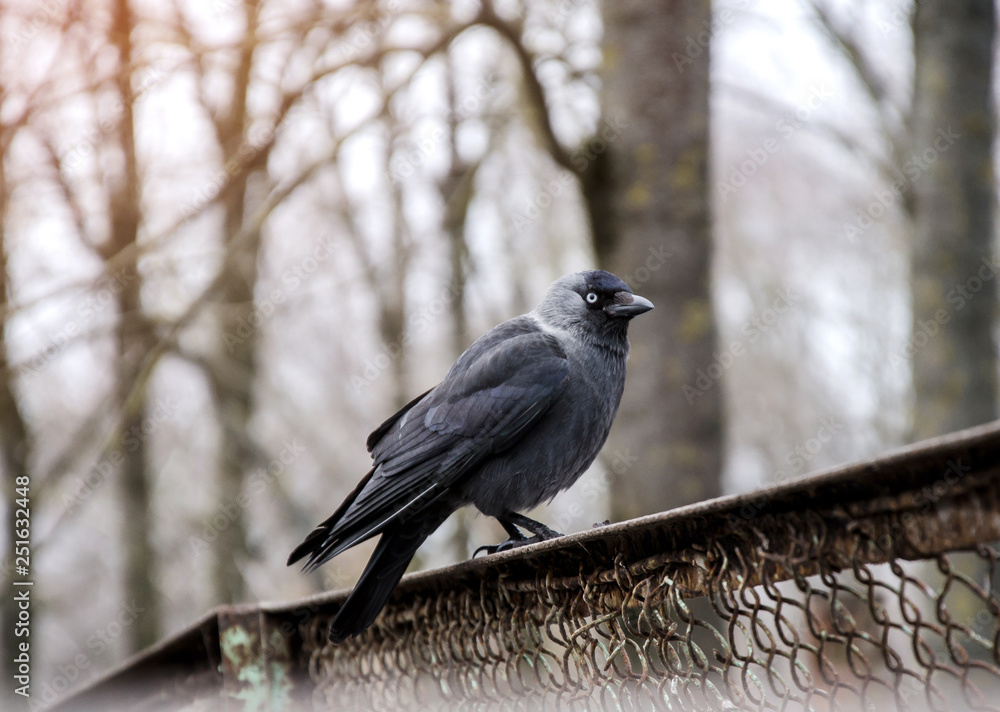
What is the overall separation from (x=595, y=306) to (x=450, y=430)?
3.30 feet

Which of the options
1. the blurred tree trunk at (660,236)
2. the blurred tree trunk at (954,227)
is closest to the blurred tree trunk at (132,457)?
the blurred tree trunk at (660,236)

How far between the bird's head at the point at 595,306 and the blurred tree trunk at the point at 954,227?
360 centimetres

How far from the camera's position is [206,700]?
2828mm

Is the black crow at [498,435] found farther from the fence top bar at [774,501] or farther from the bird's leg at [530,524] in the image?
the fence top bar at [774,501]

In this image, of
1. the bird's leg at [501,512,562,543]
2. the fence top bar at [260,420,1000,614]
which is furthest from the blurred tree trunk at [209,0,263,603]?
the fence top bar at [260,420,1000,614]

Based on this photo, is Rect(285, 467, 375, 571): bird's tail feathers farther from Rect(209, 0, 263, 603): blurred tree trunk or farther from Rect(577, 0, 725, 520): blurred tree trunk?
Rect(209, 0, 263, 603): blurred tree trunk

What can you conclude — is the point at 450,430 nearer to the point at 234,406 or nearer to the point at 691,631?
the point at 691,631

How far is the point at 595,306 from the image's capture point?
399 centimetres

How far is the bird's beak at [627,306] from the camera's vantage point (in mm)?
3863

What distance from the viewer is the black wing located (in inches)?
119

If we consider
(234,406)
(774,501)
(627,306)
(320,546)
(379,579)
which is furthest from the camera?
(234,406)

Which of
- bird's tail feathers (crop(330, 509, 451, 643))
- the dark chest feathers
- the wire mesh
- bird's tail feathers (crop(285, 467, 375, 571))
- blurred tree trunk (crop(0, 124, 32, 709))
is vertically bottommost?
the wire mesh

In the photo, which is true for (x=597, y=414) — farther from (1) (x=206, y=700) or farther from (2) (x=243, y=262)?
(2) (x=243, y=262)

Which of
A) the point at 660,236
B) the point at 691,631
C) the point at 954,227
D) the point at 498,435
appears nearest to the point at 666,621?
the point at 691,631
